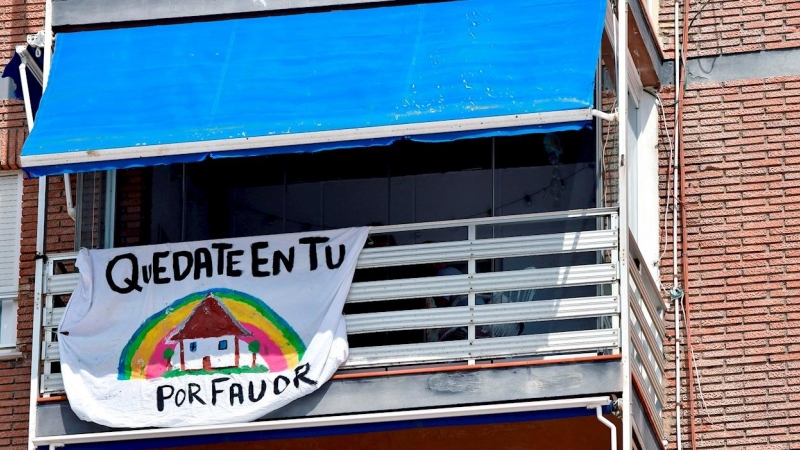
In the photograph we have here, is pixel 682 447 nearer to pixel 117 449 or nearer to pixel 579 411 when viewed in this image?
pixel 579 411

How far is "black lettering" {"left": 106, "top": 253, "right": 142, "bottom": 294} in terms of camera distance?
12461 mm

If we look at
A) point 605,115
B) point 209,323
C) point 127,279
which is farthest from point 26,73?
point 605,115

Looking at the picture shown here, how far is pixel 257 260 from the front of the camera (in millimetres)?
12312

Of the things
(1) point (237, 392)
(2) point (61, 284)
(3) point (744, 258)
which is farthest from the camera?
(3) point (744, 258)

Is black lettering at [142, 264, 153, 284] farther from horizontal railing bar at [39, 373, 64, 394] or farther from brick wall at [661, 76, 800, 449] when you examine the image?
brick wall at [661, 76, 800, 449]

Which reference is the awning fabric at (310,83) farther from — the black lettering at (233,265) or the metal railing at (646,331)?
the metal railing at (646,331)

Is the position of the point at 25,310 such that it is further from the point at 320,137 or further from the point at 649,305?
the point at 649,305

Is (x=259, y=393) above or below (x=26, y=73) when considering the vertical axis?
below

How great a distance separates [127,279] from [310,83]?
2123 millimetres

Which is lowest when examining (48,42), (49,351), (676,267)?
(49,351)

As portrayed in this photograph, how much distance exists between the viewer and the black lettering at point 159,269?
12.4m

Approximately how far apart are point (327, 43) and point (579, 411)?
3438 mm

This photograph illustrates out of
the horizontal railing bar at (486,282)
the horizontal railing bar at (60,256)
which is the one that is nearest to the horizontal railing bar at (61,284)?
the horizontal railing bar at (60,256)

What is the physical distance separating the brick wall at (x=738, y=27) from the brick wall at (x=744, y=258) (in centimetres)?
35
